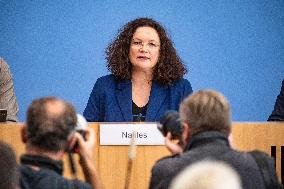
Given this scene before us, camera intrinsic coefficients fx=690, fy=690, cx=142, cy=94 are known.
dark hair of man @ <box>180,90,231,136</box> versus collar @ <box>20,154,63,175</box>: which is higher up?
dark hair of man @ <box>180,90,231,136</box>

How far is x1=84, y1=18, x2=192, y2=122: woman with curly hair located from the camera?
4191 mm

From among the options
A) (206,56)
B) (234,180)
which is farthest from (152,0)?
(234,180)

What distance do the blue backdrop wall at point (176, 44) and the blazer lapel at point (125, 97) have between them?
77.9 inches

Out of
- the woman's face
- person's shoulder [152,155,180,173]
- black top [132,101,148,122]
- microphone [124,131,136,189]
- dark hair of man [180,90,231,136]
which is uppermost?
the woman's face

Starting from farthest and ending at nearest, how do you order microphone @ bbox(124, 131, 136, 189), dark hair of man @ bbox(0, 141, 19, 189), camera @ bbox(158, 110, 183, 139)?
microphone @ bbox(124, 131, 136, 189) < camera @ bbox(158, 110, 183, 139) < dark hair of man @ bbox(0, 141, 19, 189)

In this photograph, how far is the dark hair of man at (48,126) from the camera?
99.3 inches

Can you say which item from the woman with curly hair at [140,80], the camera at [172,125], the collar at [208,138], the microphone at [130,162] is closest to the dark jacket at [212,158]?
the collar at [208,138]

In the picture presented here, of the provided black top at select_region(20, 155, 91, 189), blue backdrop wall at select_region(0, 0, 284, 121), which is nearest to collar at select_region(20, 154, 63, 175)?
black top at select_region(20, 155, 91, 189)

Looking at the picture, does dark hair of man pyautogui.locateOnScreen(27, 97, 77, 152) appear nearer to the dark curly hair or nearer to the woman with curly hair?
the woman with curly hair

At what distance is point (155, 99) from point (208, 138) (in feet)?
5.29

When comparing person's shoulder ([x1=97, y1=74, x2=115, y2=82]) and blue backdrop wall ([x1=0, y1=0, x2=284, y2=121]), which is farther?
blue backdrop wall ([x1=0, y1=0, x2=284, y2=121])

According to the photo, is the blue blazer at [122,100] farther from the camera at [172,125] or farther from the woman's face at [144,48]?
the camera at [172,125]

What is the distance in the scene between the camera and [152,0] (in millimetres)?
6281

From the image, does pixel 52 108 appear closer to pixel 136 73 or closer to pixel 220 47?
pixel 136 73
